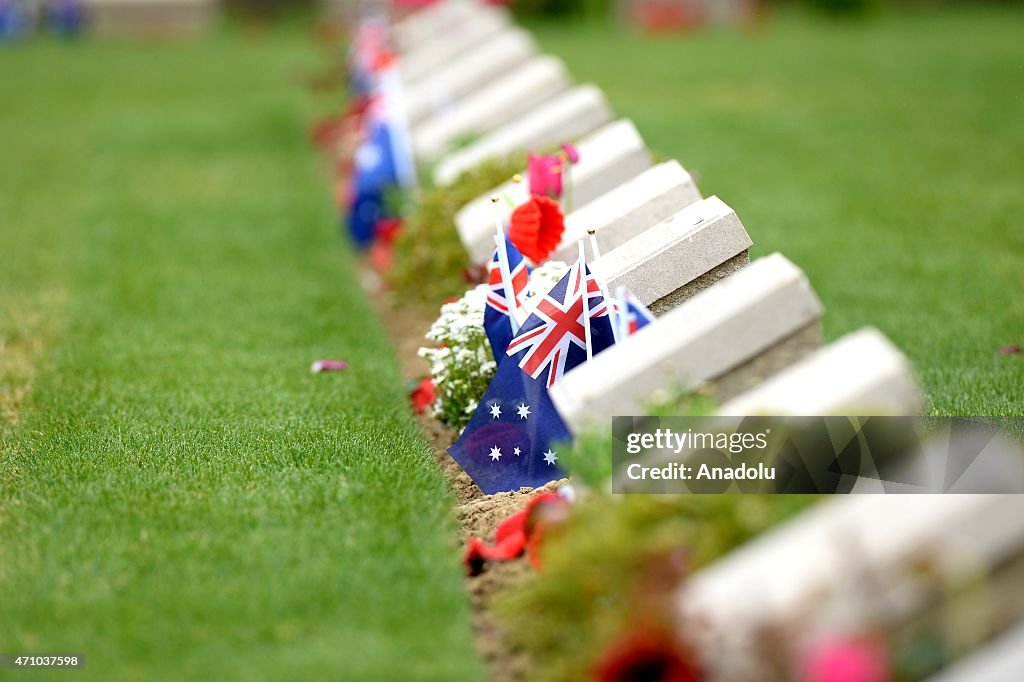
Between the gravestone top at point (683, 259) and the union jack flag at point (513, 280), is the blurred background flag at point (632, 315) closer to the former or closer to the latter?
the gravestone top at point (683, 259)

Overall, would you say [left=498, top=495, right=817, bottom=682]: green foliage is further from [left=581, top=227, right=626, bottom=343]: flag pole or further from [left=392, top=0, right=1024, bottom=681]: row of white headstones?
[left=581, top=227, right=626, bottom=343]: flag pole

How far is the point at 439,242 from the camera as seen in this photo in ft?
23.7

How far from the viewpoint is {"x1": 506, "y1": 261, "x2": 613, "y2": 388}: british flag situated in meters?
4.66

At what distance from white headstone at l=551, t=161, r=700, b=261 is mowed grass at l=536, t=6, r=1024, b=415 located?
1405 millimetres

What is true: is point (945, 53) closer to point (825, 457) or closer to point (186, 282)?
point (186, 282)

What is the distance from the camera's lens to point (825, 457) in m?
3.57

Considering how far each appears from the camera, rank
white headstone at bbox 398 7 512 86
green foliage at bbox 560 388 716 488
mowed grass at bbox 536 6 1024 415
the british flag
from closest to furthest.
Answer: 1. green foliage at bbox 560 388 716 488
2. the british flag
3. mowed grass at bbox 536 6 1024 415
4. white headstone at bbox 398 7 512 86

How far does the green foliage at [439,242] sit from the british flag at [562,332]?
2.32 metres

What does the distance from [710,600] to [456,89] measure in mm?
7260

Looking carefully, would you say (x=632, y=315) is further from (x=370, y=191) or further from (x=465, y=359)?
(x=370, y=191)

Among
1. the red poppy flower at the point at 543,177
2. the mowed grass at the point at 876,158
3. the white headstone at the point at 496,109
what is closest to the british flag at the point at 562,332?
the red poppy flower at the point at 543,177

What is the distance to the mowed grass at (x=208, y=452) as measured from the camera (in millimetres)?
3732

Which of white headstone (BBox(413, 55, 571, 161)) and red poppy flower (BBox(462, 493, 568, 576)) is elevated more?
white headstone (BBox(413, 55, 571, 161))

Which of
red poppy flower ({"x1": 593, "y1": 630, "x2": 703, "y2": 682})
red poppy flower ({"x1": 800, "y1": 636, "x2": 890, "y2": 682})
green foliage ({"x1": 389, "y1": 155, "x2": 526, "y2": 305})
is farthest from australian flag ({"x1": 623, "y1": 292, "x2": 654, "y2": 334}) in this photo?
green foliage ({"x1": 389, "y1": 155, "x2": 526, "y2": 305})
